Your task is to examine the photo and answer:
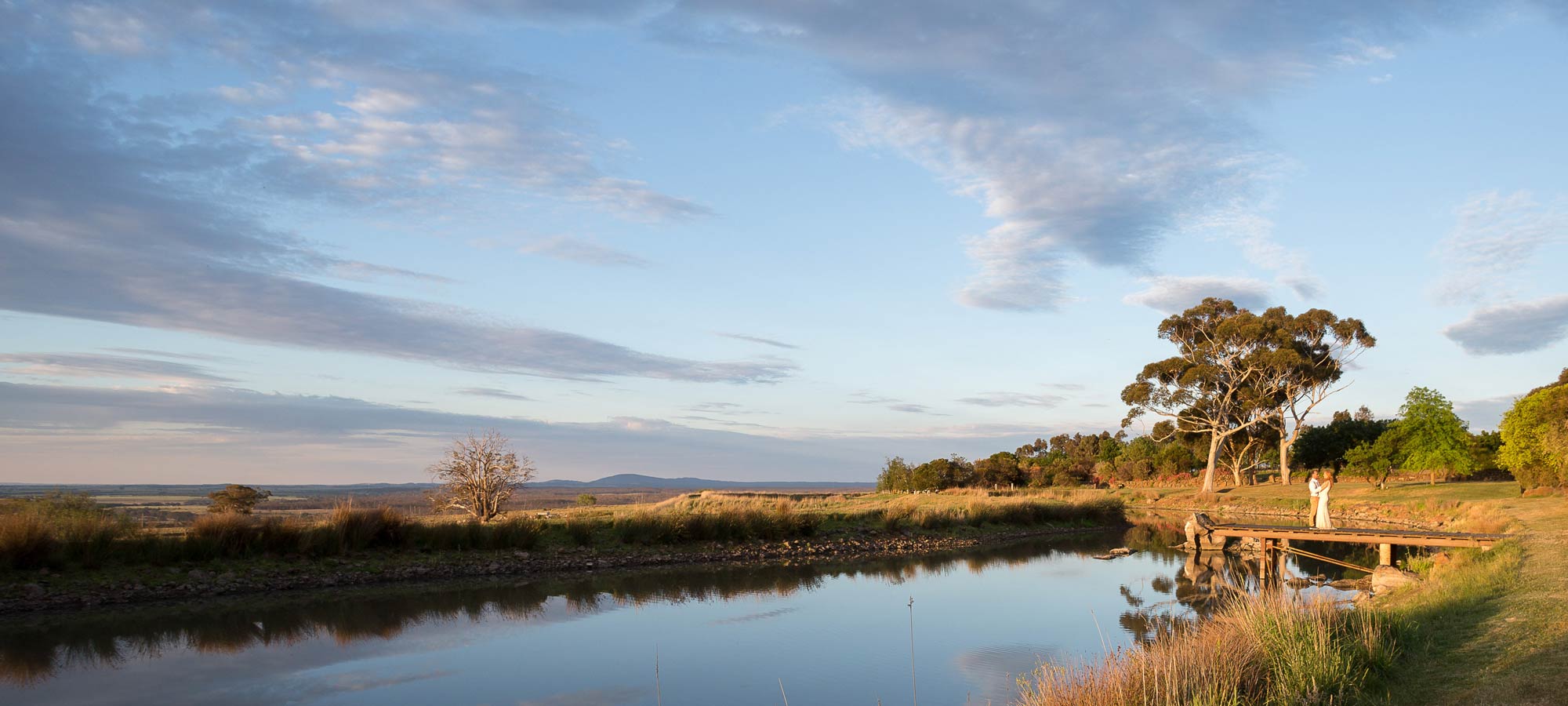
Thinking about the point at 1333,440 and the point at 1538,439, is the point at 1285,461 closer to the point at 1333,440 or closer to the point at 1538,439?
the point at 1333,440

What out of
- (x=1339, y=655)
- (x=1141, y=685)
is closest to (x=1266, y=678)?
(x=1339, y=655)

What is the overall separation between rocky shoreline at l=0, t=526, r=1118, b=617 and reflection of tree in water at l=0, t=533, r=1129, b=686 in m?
0.77

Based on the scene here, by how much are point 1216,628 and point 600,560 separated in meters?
15.7

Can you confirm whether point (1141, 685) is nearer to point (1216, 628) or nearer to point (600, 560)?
point (1216, 628)

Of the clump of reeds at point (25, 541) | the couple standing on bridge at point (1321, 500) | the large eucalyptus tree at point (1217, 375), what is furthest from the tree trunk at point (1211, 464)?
the clump of reeds at point (25, 541)

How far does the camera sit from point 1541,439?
95.3 feet

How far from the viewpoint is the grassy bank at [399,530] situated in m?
16.2

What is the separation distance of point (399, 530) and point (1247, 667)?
17.8 m

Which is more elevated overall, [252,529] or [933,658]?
[252,529]

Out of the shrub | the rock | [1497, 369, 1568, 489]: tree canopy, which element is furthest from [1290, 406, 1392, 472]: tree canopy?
the shrub

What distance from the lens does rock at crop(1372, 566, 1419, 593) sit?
52.6 feet

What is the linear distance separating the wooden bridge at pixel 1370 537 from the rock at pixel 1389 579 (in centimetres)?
167

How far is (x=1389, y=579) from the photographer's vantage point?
16719 mm

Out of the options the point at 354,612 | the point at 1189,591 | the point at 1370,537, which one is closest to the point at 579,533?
the point at 354,612
